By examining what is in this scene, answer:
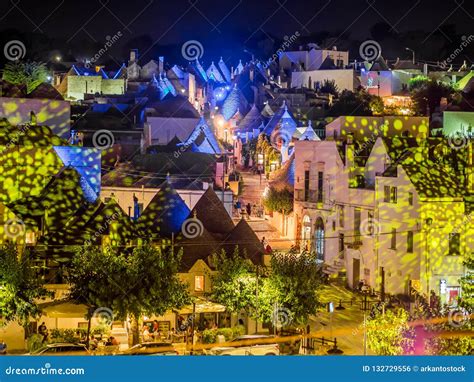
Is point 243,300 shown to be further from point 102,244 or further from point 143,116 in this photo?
point 143,116

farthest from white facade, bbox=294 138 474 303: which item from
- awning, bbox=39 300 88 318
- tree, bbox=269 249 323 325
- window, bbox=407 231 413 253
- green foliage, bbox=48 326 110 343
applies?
awning, bbox=39 300 88 318

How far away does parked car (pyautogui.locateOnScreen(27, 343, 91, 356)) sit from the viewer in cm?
906

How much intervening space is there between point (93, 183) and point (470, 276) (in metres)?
6.23

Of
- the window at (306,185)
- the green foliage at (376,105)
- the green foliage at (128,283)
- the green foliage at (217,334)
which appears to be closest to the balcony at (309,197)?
the window at (306,185)

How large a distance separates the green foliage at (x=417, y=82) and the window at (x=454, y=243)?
1994 cm

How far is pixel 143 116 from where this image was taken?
84.4 ft

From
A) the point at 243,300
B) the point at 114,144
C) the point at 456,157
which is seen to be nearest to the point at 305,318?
the point at 243,300

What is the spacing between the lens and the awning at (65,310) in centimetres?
1065

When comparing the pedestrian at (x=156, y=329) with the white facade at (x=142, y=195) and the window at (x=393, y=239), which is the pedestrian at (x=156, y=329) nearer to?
the window at (x=393, y=239)

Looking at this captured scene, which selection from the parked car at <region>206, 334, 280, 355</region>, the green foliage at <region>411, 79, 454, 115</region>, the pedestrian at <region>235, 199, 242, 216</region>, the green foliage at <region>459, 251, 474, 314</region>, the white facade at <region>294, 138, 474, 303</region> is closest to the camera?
the parked car at <region>206, 334, 280, 355</region>

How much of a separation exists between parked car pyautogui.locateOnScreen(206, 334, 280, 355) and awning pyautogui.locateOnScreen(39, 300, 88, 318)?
1642 millimetres

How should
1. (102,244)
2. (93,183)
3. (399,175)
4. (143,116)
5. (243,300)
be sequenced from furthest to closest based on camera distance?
(143,116) → (93,183) → (399,175) → (102,244) → (243,300)

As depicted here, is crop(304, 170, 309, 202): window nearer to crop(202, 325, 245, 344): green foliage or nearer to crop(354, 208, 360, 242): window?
crop(354, 208, 360, 242): window

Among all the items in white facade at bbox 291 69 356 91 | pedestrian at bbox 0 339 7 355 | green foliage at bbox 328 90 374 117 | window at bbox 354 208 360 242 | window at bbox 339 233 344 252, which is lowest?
pedestrian at bbox 0 339 7 355
